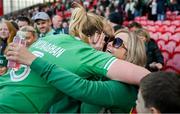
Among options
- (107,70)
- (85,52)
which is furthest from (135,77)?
(85,52)

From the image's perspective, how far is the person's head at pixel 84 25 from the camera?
5.90 feet

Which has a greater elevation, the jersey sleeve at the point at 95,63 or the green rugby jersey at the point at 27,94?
the jersey sleeve at the point at 95,63

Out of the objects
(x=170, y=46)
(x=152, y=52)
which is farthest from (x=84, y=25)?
(x=170, y=46)

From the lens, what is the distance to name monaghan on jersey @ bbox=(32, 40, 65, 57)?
1.63 m

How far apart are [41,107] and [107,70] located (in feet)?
1.14

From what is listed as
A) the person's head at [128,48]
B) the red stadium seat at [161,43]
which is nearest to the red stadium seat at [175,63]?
the red stadium seat at [161,43]

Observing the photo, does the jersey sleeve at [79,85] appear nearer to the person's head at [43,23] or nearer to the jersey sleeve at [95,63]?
the jersey sleeve at [95,63]

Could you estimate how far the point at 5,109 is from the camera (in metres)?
1.65

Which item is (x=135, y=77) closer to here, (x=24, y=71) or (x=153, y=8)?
(x=24, y=71)

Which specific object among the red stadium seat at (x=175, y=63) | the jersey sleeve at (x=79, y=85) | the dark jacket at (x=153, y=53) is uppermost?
the jersey sleeve at (x=79, y=85)

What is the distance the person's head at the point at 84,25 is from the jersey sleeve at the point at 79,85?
1.03ft

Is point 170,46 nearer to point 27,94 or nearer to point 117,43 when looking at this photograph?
point 117,43

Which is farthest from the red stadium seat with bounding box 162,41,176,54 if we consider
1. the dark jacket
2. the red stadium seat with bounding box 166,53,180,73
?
the dark jacket

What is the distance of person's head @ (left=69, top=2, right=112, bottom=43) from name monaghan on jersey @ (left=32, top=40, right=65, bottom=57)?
171 mm
